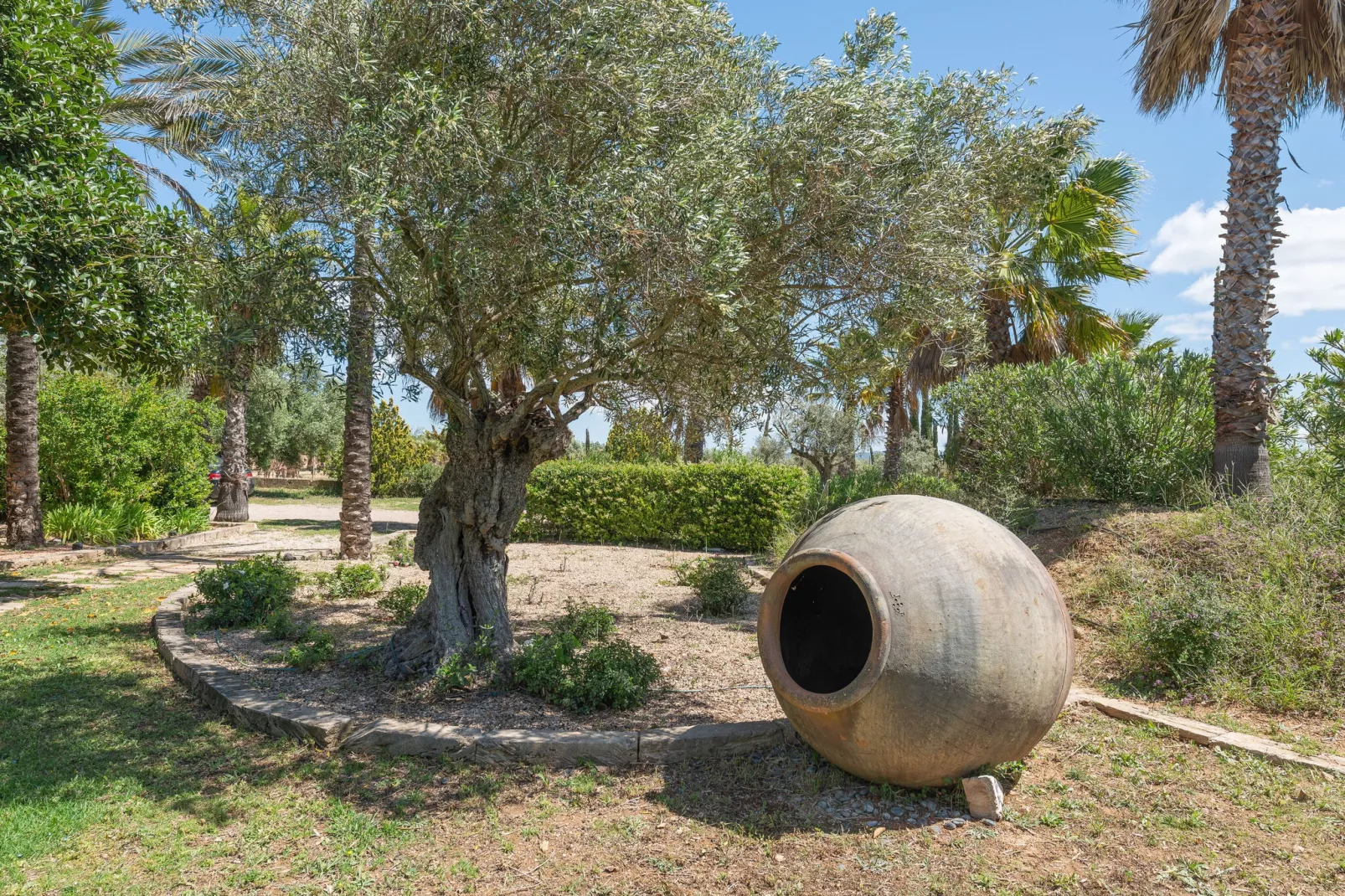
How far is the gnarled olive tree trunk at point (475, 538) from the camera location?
5.75 metres

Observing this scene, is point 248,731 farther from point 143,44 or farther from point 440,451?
point 440,451

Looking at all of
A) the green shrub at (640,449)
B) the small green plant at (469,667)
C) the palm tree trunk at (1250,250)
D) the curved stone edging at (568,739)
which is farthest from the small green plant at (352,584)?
the palm tree trunk at (1250,250)

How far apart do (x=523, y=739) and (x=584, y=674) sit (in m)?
0.90

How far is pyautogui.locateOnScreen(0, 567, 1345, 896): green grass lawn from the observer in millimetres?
3367

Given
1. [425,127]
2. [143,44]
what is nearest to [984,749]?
[425,127]

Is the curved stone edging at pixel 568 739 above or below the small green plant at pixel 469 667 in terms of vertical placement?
below

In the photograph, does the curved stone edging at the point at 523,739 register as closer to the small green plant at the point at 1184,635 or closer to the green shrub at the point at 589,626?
the green shrub at the point at 589,626

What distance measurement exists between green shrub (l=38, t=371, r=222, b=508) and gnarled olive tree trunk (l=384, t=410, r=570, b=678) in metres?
10.4

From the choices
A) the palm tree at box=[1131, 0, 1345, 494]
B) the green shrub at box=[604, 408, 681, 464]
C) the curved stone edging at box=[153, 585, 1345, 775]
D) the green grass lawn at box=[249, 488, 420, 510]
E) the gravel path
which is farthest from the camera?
the green grass lawn at box=[249, 488, 420, 510]

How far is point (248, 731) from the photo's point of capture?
507cm

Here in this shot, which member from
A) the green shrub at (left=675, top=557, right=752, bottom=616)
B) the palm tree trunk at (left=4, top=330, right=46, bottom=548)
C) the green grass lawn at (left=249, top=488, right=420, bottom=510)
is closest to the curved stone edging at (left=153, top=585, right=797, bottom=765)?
the green shrub at (left=675, top=557, right=752, bottom=616)

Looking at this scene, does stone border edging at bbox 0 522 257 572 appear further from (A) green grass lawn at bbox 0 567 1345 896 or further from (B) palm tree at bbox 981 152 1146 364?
(B) palm tree at bbox 981 152 1146 364

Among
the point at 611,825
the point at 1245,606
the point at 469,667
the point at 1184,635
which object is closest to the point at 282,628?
the point at 469,667

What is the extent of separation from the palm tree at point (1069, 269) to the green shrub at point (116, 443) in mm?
14599
